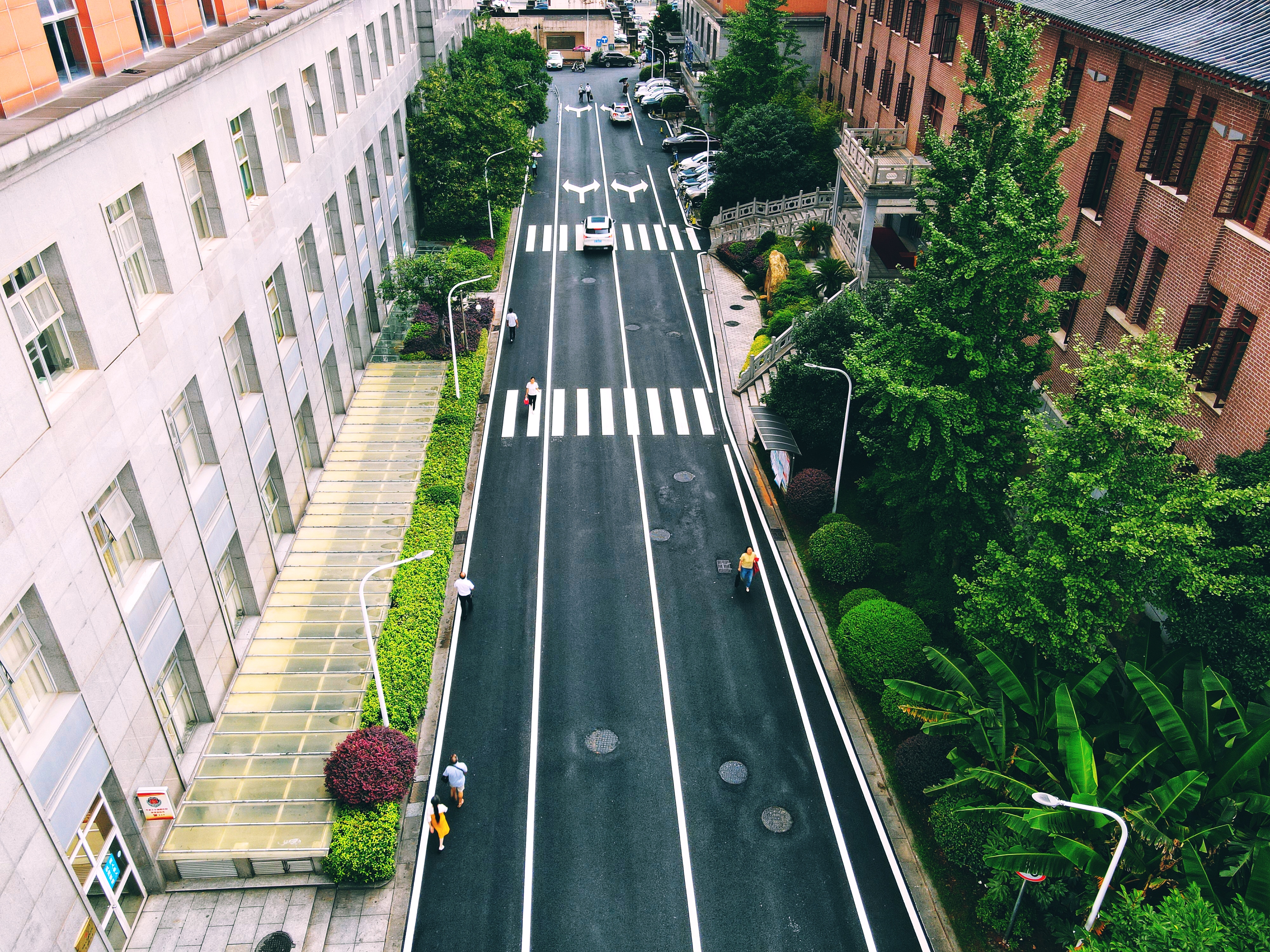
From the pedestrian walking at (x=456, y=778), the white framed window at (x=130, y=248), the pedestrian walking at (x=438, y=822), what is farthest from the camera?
the pedestrian walking at (x=456, y=778)

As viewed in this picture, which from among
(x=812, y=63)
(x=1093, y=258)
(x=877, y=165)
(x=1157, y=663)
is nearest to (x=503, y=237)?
(x=877, y=165)

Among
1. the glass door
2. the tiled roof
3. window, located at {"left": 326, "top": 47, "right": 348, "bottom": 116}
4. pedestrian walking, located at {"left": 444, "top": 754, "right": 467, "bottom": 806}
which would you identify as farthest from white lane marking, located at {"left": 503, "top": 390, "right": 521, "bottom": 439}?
the tiled roof

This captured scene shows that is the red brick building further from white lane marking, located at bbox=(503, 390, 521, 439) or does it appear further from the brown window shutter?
white lane marking, located at bbox=(503, 390, 521, 439)

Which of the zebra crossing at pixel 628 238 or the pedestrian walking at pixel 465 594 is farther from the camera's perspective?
the zebra crossing at pixel 628 238

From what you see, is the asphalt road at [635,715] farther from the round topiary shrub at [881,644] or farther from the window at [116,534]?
the window at [116,534]

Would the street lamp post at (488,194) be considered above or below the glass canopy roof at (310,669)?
above

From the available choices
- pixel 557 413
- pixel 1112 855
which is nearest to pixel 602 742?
pixel 1112 855

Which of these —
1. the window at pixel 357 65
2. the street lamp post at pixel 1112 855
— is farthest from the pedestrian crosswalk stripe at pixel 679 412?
the street lamp post at pixel 1112 855

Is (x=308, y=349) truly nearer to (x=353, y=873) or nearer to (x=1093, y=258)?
(x=353, y=873)

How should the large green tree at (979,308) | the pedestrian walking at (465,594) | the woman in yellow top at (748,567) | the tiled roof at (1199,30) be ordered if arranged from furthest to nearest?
the woman in yellow top at (748,567), the pedestrian walking at (465,594), the large green tree at (979,308), the tiled roof at (1199,30)
